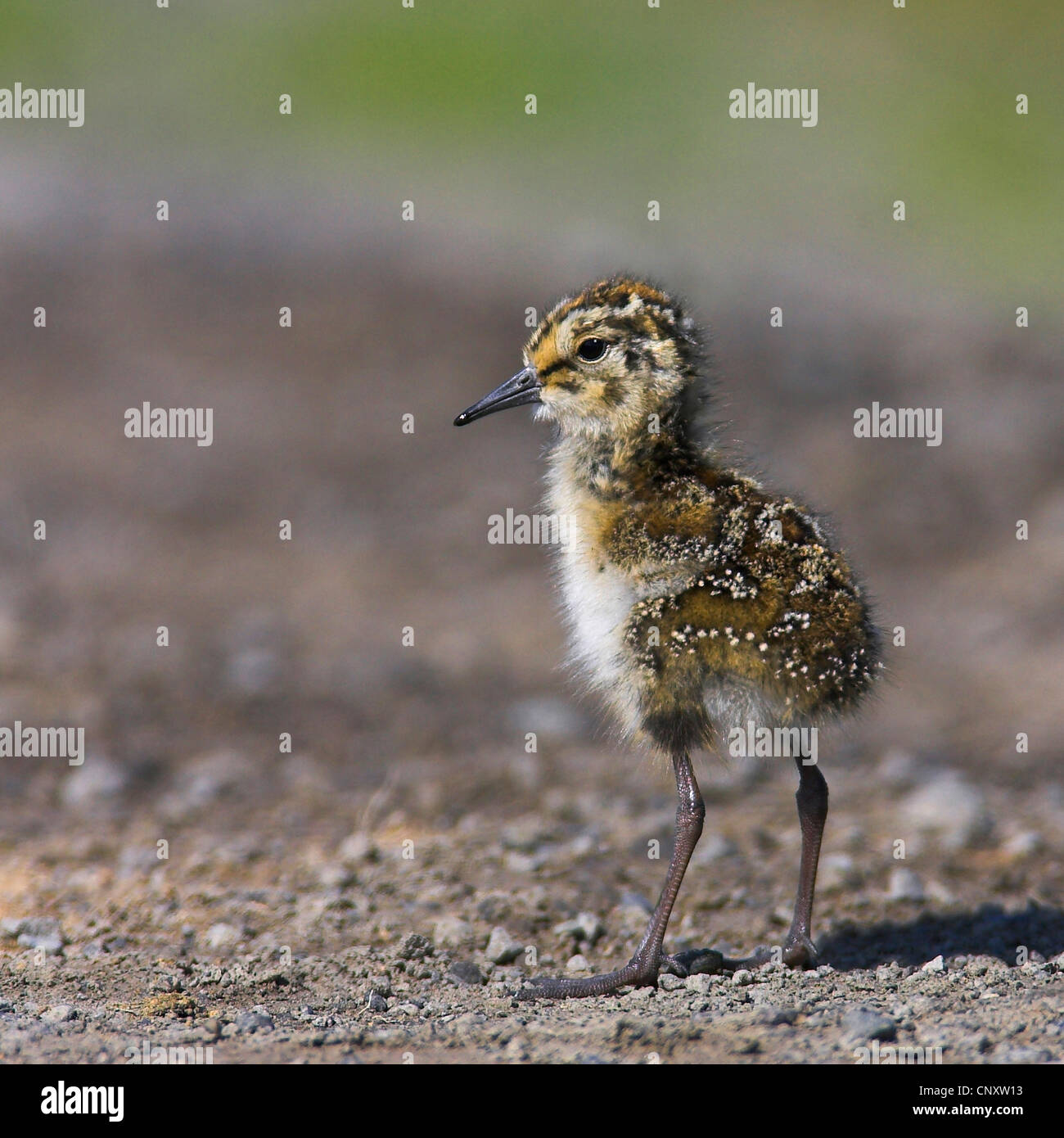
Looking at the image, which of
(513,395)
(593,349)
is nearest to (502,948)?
(513,395)

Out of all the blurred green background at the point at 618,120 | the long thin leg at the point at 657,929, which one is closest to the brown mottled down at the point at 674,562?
the long thin leg at the point at 657,929

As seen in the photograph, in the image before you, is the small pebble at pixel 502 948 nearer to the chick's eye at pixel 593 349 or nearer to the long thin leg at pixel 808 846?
the long thin leg at pixel 808 846

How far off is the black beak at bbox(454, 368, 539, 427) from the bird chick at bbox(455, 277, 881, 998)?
0.19 feet

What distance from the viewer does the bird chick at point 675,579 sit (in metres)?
4.60

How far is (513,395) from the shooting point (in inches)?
214

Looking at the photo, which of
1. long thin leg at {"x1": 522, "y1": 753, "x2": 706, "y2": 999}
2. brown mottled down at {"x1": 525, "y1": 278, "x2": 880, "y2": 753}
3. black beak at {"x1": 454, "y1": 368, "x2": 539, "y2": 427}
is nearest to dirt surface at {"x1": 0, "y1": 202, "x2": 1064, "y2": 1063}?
long thin leg at {"x1": 522, "y1": 753, "x2": 706, "y2": 999}

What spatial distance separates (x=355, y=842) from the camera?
247 inches

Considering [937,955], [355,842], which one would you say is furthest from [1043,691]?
[355,842]

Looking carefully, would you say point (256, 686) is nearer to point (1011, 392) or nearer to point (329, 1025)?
point (329, 1025)

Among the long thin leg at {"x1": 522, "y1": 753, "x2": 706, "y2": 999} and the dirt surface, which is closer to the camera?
the dirt surface

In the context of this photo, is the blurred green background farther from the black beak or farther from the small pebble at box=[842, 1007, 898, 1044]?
the small pebble at box=[842, 1007, 898, 1044]

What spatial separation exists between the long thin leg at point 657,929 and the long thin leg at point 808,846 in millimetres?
385

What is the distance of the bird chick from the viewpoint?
15.1 feet

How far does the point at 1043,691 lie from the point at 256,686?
4.35 metres
